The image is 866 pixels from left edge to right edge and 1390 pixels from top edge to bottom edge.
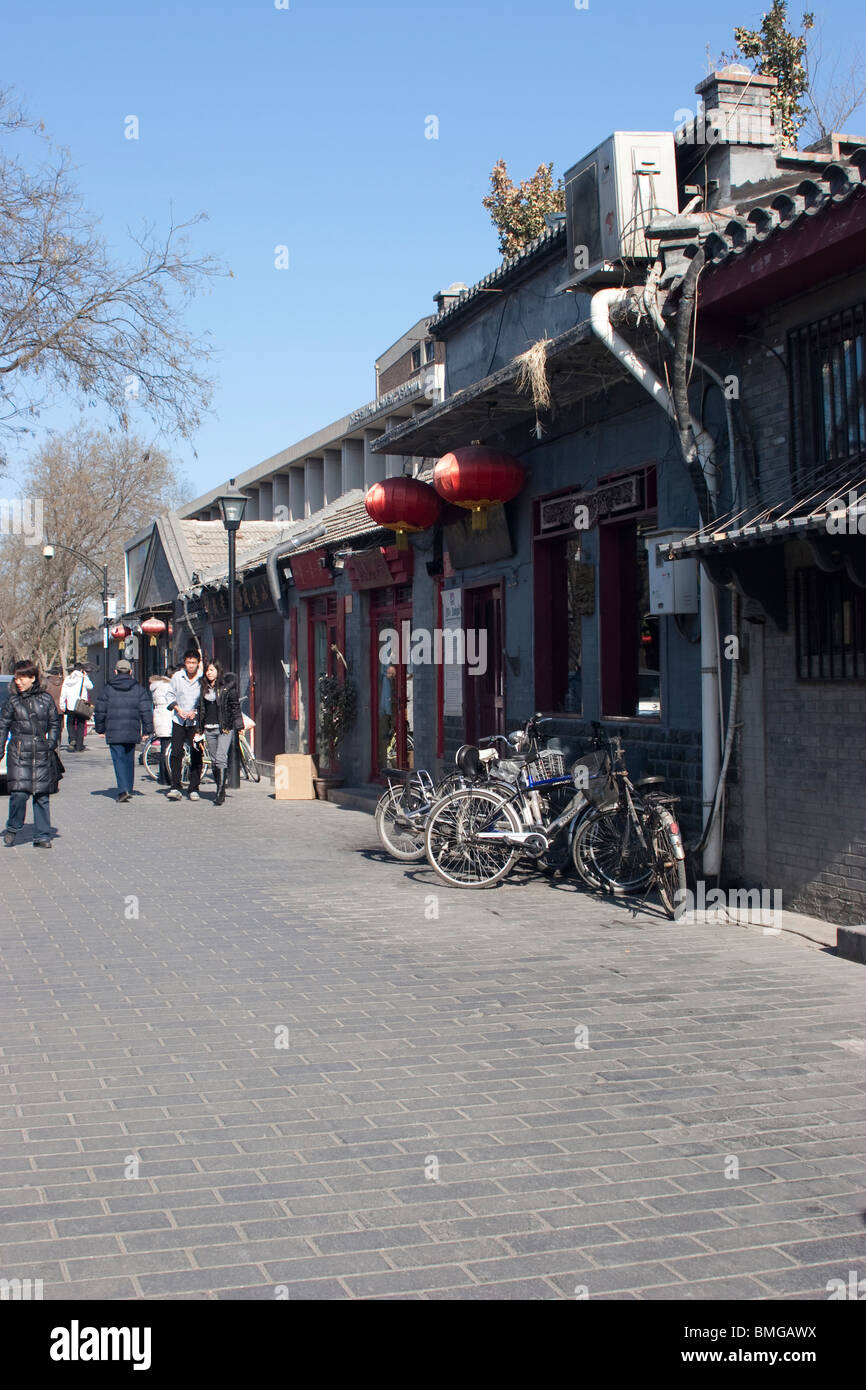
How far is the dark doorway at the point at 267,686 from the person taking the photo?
22516 mm

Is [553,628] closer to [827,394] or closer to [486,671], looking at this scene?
[486,671]

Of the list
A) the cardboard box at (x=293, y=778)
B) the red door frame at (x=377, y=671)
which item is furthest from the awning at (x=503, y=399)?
the cardboard box at (x=293, y=778)

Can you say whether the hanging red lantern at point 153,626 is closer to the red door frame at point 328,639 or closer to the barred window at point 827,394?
the red door frame at point 328,639

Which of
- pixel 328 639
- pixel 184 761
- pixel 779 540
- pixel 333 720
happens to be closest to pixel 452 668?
pixel 333 720

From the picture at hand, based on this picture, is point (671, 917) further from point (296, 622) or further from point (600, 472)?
point (296, 622)

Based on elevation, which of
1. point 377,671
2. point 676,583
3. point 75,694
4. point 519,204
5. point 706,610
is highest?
point 519,204

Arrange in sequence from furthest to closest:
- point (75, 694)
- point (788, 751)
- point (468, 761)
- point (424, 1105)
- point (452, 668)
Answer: point (75, 694)
point (452, 668)
point (468, 761)
point (788, 751)
point (424, 1105)

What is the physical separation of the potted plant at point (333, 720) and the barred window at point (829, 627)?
10.3 meters

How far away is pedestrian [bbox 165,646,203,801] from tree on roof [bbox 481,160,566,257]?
15183mm

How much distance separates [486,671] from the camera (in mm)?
14172

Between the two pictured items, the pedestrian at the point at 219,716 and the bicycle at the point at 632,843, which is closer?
the bicycle at the point at 632,843

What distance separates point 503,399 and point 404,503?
2.74 meters

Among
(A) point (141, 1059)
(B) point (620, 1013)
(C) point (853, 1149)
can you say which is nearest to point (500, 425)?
(B) point (620, 1013)

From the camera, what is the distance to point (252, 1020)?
20.7 ft
